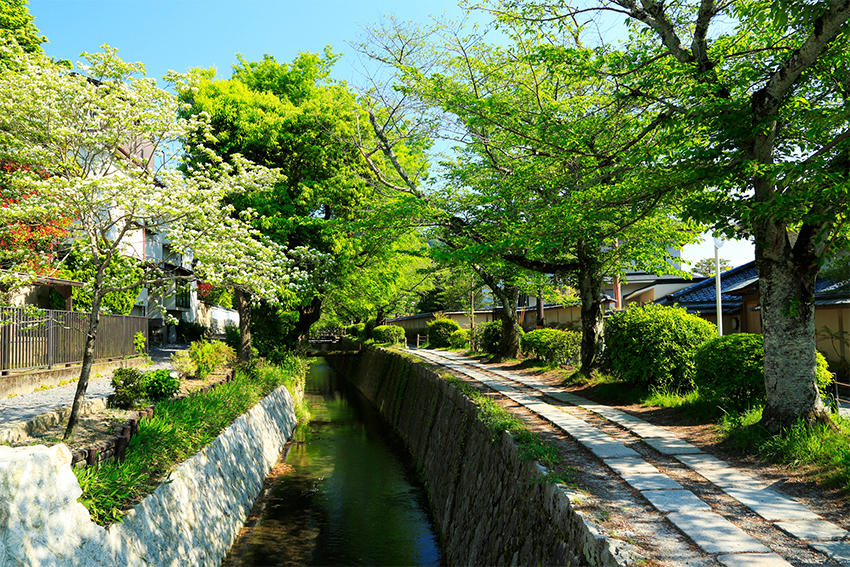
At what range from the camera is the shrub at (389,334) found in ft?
133

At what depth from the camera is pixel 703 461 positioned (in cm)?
704

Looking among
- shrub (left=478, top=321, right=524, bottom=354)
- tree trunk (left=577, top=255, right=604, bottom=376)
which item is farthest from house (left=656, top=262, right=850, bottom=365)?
shrub (left=478, top=321, right=524, bottom=354)

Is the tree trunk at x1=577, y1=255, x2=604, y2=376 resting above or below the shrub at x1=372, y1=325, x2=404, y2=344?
above

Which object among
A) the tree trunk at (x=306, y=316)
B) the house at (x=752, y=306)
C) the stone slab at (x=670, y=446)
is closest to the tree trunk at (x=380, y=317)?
the tree trunk at (x=306, y=316)

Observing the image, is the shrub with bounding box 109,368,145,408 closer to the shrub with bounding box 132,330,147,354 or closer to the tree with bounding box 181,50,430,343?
the tree with bounding box 181,50,430,343

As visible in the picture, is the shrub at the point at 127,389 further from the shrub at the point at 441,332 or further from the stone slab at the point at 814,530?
the shrub at the point at 441,332

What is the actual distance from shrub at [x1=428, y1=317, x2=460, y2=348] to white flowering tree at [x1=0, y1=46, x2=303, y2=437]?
28.2 m

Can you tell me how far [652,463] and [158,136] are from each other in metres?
9.75

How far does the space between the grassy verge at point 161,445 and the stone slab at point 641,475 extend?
5871 millimetres

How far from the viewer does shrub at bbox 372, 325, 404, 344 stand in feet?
133

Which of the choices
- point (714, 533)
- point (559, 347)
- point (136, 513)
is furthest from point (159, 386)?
point (559, 347)

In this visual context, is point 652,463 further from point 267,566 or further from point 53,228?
point 53,228

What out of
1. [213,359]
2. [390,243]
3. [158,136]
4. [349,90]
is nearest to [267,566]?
[158,136]

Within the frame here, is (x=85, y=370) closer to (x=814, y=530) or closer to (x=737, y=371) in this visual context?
(x=814, y=530)
